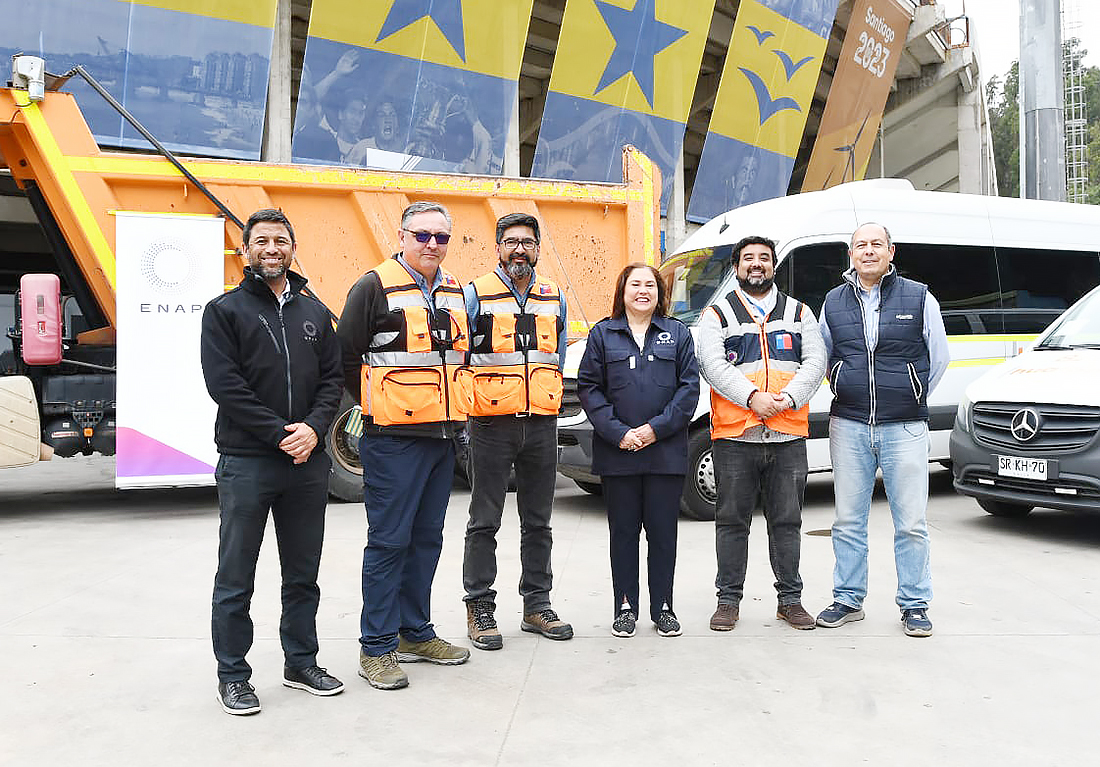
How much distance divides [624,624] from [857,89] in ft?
73.3

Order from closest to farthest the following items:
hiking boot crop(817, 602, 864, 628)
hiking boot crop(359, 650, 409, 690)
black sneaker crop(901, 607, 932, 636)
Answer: hiking boot crop(359, 650, 409, 690), black sneaker crop(901, 607, 932, 636), hiking boot crop(817, 602, 864, 628)

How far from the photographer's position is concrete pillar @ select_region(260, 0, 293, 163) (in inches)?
595

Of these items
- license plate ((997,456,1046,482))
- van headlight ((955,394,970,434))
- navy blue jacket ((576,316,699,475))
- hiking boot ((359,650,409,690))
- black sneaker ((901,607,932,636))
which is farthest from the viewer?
van headlight ((955,394,970,434))

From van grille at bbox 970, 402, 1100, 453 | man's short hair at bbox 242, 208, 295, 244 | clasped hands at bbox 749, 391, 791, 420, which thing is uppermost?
man's short hair at bbox 242, 208, 295, 244

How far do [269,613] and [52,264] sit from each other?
15.4 feet

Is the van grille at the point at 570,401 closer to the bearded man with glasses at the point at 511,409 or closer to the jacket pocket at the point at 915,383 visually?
the bearded man with glasses at the point at 511,409

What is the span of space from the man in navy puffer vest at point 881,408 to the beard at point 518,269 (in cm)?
156

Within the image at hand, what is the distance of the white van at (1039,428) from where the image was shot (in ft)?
20.8

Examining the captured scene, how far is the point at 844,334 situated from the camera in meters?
4.76

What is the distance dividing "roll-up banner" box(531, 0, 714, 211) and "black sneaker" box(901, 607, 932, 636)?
539 inches

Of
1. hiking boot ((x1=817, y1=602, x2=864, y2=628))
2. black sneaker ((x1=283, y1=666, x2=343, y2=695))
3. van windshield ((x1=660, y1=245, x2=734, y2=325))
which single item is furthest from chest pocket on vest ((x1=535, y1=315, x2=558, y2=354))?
van windshield ((x1=660, y1=245, x2=734, y2=325))

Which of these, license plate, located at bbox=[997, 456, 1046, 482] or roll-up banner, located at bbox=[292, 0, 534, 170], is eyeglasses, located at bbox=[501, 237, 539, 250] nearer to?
license plate, located at bbox=[997, 456, 1046, 482]

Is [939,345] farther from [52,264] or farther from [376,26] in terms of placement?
[376,26]

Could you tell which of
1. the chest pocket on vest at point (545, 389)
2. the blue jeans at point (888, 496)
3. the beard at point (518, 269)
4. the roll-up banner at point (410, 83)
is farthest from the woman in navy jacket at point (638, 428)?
the roll-up banner at point (410, 83)
